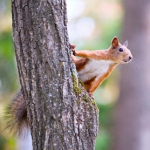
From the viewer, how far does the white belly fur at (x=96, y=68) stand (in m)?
3.38

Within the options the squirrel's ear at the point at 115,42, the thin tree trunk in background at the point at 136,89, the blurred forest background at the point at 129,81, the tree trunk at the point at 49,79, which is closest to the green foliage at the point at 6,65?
the blurred forest background at the point at 129,81

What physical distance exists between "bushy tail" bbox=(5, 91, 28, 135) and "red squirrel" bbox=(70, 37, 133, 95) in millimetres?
471

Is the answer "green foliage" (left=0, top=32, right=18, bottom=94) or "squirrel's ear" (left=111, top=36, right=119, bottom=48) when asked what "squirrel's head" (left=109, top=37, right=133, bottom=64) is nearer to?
"squirrel's ear" (left=111, top=36, right=119, bottom=48)

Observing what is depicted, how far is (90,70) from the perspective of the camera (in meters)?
3.38

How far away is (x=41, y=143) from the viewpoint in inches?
104

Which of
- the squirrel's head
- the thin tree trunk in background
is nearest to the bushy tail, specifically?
the squirrel's head

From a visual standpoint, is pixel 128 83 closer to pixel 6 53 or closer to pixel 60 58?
pixel 6 53

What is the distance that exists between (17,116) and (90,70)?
2.03 feet

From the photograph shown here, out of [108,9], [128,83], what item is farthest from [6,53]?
[108,9]

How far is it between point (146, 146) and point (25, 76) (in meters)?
4.92

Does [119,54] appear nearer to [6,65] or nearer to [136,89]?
[6,65]

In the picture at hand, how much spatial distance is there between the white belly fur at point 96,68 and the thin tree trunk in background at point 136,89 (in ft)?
12.3

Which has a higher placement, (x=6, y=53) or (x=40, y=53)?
(x=6, y=53)

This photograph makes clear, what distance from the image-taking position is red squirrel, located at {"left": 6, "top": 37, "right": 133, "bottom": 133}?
3.14m
